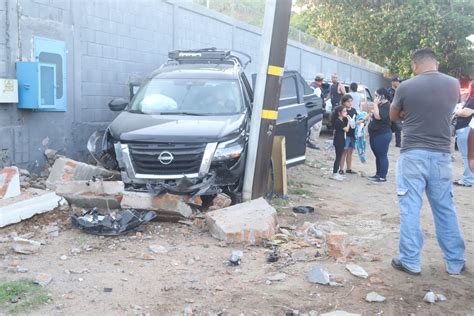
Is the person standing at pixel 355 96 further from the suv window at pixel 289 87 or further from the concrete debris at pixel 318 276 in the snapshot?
the concrete debris at pixel 318 276

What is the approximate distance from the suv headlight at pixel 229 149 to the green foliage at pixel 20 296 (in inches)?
107

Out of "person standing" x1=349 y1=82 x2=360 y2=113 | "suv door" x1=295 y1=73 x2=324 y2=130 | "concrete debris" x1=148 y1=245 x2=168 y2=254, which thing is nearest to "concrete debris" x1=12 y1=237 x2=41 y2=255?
"concrete debris" x1=148 y1=245 x2=168 y2=254

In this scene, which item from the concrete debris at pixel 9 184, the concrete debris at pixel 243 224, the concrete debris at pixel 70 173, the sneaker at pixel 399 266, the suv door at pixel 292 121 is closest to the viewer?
the sneaker at pixel 399 266

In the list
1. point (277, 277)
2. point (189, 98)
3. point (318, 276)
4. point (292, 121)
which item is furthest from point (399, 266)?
point (292, 121)

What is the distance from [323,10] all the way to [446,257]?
88.5ft

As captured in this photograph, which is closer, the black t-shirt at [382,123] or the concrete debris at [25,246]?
the concrete debris at [25,246]

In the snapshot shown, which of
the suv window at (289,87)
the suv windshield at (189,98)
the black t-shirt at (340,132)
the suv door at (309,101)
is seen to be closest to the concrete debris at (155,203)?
the suv windshield at (189,98)

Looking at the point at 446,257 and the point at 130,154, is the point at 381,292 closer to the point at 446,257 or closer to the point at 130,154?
the point at 446,257

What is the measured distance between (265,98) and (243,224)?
6.54 ft

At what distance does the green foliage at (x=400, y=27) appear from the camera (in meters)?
27.8

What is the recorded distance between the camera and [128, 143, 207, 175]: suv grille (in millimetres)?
6352

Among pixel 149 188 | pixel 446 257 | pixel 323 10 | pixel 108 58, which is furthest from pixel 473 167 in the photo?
pixel 323 10

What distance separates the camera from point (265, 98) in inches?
276

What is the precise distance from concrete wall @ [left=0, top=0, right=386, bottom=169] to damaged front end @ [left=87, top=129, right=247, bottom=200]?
189 cm
